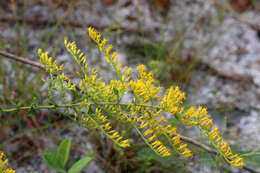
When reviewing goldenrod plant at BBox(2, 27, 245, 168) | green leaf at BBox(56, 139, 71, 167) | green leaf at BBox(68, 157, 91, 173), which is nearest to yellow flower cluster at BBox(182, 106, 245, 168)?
goldenrod plant at BBox(2, 27, 245, 168)

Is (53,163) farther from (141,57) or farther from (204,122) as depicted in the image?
(141,57)

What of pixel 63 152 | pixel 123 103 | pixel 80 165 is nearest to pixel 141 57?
pixel 63 152

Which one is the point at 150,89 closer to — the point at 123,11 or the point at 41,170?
the point at 41,170

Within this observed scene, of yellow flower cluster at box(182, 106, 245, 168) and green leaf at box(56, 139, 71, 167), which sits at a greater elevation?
yellow flower cluster at box(182, 106, 245, 168)

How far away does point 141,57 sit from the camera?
2.22m

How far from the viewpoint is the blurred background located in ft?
5.09

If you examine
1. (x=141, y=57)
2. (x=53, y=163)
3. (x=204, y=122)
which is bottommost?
(x=53, y=163)

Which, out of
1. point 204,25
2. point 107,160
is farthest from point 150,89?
point 204,25

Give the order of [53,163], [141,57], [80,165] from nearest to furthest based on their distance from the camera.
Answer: [80,165], [53,163], [141,57]

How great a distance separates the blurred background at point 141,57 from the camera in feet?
5.09

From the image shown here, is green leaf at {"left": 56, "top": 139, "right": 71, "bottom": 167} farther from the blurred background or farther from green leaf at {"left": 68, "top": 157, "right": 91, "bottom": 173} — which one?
the blurred background

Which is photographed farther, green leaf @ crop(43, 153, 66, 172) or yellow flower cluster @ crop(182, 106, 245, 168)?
green leaf @ crop(43, 153, 66, 172)

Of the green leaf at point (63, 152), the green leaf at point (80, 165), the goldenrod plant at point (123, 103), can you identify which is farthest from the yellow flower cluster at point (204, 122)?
the green leaf at point (63, 152)

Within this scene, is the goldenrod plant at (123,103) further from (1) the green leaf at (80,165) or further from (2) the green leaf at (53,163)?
(2) the green leaf at (53,163)
